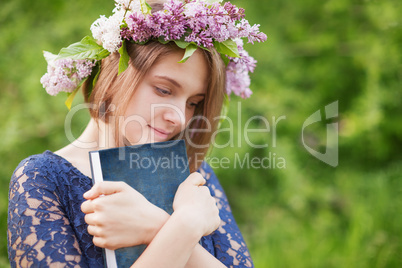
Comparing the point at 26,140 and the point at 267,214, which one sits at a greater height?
the point at 26,140

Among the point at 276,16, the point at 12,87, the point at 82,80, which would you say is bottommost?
the point at 82,80

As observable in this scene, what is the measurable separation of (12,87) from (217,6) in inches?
95.2

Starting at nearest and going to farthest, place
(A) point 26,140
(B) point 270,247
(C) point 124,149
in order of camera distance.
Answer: (C) point 124,149, (A) point 26,140, (B) point 270,247

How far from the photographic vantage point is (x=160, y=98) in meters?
1.53

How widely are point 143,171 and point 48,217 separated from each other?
35 cm

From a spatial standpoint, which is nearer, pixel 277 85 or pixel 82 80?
pixel 82 80

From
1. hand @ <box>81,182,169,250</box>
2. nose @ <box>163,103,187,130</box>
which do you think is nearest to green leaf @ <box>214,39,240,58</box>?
nose @ <box>163,103,187,130</box>

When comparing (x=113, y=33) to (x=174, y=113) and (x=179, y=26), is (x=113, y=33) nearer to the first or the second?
(x=179, y=26)

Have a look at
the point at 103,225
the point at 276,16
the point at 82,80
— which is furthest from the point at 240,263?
the point at 276,16

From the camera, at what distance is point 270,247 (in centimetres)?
343

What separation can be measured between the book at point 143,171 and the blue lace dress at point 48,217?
0.53 ft

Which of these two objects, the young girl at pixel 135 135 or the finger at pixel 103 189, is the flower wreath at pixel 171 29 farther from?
the finger at pixel 103 189

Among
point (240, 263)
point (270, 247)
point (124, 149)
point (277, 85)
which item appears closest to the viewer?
point (124, 149)

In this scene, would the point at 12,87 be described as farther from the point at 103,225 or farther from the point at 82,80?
the point at 103,225
